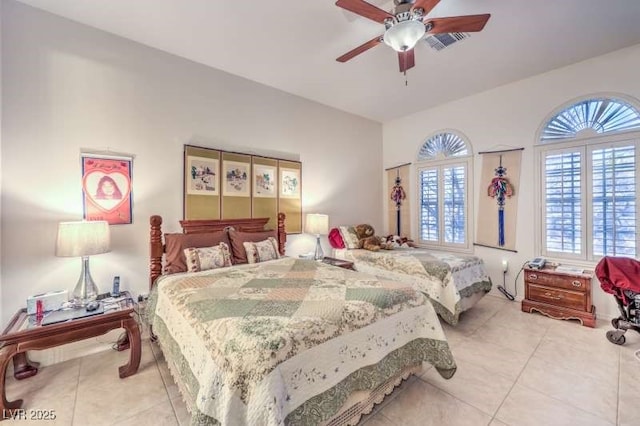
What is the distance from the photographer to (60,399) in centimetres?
192

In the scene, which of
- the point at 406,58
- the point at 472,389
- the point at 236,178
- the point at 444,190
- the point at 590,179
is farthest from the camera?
the point at 444,190

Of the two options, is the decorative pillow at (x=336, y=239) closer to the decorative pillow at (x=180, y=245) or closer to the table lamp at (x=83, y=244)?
the decorative pillow at (x=180, y=245)

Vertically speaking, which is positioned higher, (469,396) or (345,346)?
(345,346)

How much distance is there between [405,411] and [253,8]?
11.1 feet

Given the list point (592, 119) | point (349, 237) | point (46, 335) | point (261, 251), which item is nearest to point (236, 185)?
point (261, 251)

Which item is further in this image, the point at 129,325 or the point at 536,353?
the point at 536,353

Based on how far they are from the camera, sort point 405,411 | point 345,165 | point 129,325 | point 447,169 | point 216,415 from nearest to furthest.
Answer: point 216,415 < point 405,411 < point 129,325 < point 447,169 < point 345,165

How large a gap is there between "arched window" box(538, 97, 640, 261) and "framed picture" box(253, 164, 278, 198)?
369 cm

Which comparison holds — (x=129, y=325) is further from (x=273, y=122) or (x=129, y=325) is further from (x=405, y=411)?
(x=273, y=122)

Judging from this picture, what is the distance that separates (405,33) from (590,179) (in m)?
3.14

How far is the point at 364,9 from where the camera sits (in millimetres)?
1957

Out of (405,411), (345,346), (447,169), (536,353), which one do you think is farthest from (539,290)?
(345,346)

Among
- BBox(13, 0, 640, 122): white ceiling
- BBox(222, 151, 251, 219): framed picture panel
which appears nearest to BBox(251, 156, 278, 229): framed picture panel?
BBox(222, 151, 251, 219): framed picture panel

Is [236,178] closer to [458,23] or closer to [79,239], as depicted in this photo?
[79,239]
